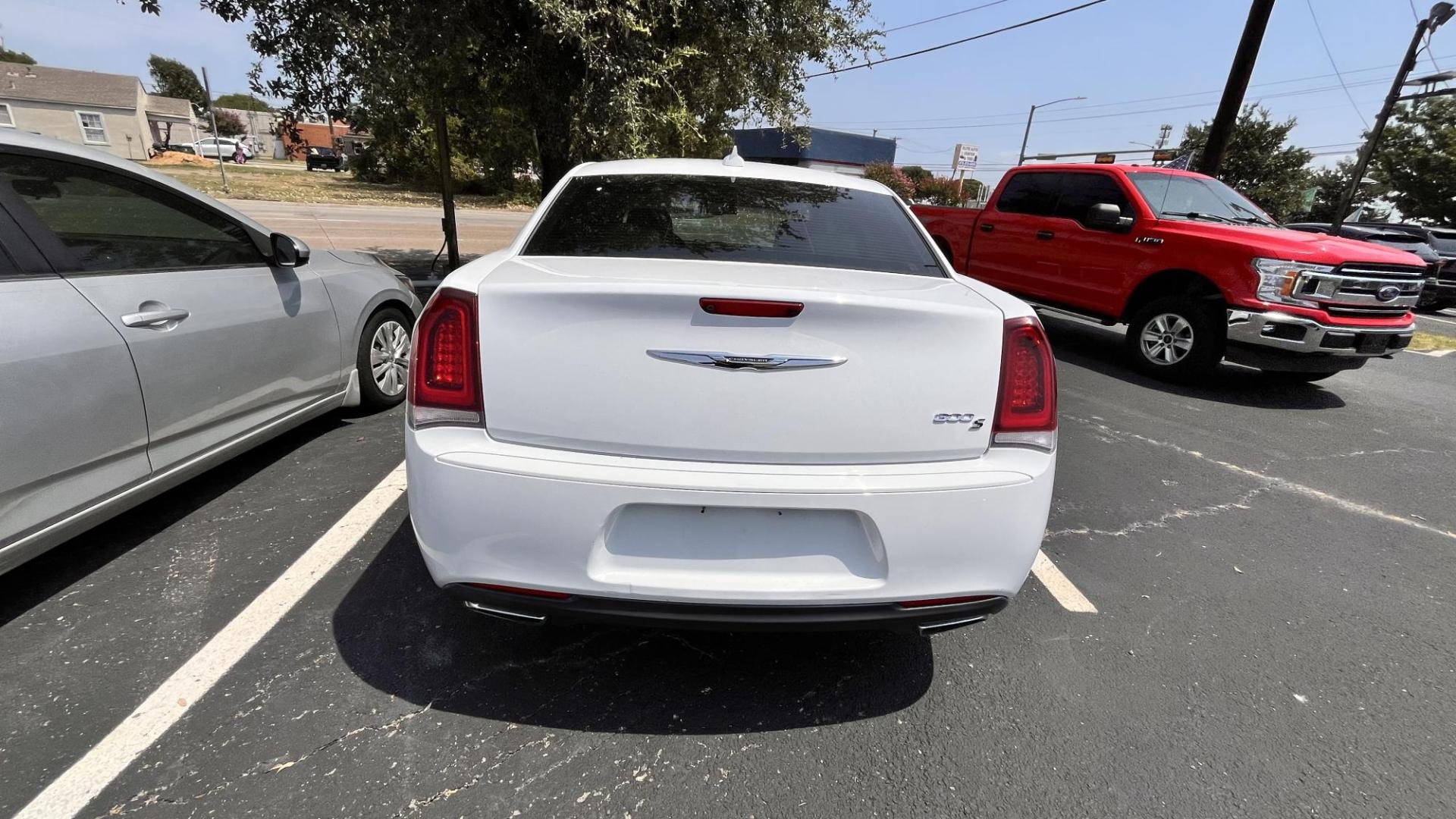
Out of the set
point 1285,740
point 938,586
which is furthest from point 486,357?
point 1285,740

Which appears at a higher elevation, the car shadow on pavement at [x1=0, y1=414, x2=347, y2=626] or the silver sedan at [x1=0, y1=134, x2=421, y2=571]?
the silver sedan at [x1=0, y1=134, x2=421, y2=571]

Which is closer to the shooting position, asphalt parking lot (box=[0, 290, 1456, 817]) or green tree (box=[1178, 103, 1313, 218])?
asphalt parking lot (box=[0, 290, 1456, 817])

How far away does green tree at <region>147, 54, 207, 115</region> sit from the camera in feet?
296

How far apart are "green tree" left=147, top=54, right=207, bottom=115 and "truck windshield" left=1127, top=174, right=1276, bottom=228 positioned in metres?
113

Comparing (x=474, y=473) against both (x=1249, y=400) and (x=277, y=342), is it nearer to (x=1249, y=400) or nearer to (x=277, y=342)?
(x=277, y=342)

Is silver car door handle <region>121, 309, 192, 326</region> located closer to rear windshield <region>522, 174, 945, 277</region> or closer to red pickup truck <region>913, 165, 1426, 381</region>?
rear windshield <region>522, 174, 945, 277</region>

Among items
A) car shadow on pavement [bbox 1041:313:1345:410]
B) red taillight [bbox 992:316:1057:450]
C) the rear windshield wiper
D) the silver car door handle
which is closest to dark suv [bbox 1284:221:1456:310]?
car shadow on pavement [bbox 1041:313:1345:410]

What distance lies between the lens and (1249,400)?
5770 mm

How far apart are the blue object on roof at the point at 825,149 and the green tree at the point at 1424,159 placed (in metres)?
33.7

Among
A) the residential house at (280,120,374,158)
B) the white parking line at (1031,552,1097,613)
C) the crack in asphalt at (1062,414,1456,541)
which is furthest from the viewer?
the residential house at (280,120,374,158)

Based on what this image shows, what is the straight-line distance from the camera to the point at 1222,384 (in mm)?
6207

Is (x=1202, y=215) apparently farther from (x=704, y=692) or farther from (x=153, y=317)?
(x=153, y=317)

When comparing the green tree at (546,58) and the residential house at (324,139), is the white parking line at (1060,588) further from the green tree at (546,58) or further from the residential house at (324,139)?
the residential house at (324,139)

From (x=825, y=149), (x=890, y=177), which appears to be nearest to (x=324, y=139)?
(x=825, y=149)
